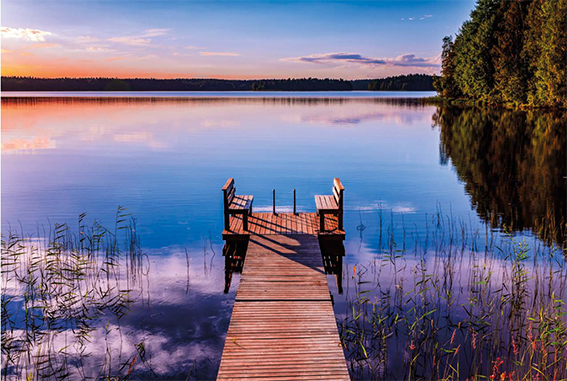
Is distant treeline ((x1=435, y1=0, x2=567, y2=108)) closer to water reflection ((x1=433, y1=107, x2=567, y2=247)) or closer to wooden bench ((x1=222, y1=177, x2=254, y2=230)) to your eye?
water reflection ((x1=433, y1=107, x2=567, y2=247))

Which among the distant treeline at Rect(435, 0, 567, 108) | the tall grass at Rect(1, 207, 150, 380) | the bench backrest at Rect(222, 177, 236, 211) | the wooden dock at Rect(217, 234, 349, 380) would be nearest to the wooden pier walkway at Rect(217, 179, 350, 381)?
the wooden dock at Rect(217, 234, 349, 380)

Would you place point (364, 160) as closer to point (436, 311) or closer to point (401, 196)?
point (401, 196)

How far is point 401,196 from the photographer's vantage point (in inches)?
952

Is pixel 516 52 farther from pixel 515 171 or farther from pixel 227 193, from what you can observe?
pixel 227 193

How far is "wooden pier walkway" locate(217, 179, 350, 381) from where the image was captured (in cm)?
743

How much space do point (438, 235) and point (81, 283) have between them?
460 inches

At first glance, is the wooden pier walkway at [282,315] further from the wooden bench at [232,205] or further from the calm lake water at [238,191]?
the calm lake water at [238,191]

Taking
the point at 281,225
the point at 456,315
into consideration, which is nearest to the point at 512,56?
the point at 281,225

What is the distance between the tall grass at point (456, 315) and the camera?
28.5ft

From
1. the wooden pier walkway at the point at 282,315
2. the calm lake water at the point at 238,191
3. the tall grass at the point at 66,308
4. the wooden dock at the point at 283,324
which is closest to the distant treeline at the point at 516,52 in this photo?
the calm lake water at the point at 238,191

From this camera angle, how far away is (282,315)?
9258 mm

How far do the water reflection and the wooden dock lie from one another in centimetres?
892

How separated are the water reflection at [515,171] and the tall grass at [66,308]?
1280 cm

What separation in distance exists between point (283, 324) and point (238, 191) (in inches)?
693
